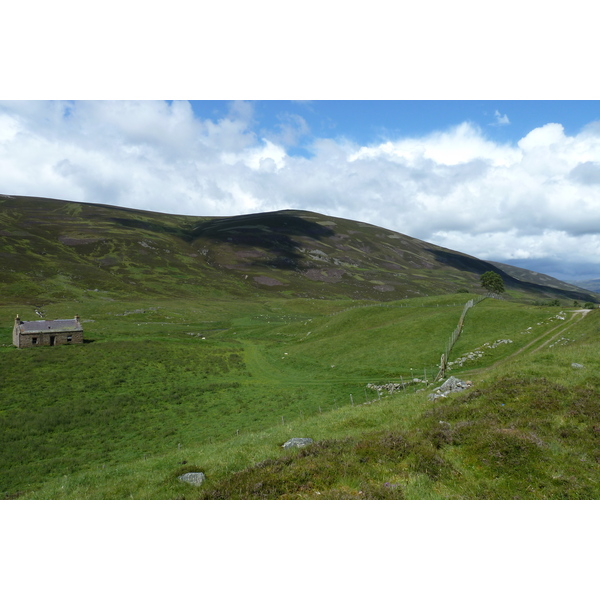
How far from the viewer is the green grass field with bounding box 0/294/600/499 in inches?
440

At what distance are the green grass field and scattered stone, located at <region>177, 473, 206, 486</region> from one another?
0.38 meters

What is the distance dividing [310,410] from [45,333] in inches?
2050

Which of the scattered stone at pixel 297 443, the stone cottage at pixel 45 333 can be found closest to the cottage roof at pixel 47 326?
the stone cottage at pixel 45 333

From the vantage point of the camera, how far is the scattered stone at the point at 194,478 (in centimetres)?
1282

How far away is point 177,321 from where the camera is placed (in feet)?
314

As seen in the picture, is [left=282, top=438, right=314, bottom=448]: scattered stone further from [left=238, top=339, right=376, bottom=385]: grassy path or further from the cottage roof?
the cottage roof

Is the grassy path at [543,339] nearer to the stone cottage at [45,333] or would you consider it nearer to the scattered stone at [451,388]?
the scattered stone at [451,388]

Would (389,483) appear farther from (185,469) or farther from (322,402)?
(322,402)

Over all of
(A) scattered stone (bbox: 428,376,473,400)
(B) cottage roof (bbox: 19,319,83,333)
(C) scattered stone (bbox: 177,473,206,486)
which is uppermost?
(A) scattered stone (bbox: 428,376,473,400)

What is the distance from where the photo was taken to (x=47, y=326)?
195 ft

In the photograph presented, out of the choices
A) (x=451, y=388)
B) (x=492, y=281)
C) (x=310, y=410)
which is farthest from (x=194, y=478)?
(x=492, y=281)

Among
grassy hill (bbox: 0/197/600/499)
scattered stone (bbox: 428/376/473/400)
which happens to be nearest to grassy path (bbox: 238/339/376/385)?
grassy hill (bbox: 0/197/600/499)

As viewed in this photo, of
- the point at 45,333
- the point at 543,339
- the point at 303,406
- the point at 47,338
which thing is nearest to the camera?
the point at 303,406

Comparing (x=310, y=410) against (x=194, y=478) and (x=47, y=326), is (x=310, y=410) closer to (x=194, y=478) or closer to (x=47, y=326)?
(x=194, y=478)
